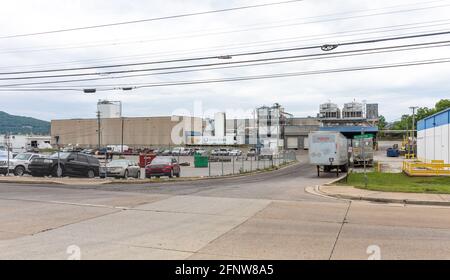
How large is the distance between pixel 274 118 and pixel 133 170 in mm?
85652

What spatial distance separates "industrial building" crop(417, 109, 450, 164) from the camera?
115ft

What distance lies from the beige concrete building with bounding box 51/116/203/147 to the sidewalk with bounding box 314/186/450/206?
337 feet

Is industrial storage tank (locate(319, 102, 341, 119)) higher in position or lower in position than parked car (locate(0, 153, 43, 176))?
higher

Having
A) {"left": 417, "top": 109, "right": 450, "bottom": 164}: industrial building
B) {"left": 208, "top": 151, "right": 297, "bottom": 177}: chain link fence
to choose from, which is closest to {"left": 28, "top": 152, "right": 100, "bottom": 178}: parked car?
{"left": 208, "top": 151, "right": 297, "bottom": 177}: chain link fence

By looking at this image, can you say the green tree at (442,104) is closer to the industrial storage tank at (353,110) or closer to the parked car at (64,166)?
the industrial storage tank at (353,110)

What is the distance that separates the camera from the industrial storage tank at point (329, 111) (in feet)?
319

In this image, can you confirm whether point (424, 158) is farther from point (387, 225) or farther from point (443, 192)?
point (387, 225)

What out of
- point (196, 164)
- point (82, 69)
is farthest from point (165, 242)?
point (196, 164)

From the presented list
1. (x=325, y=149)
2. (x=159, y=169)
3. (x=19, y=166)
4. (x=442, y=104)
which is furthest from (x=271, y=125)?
(x=19, y=166)

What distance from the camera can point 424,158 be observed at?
47.1 metres

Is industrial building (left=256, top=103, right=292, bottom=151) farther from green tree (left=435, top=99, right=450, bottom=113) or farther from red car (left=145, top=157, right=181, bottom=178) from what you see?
A: red car (left=145, top=157, right=181, bottom=178)

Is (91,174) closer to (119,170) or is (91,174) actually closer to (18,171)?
(119,170)
